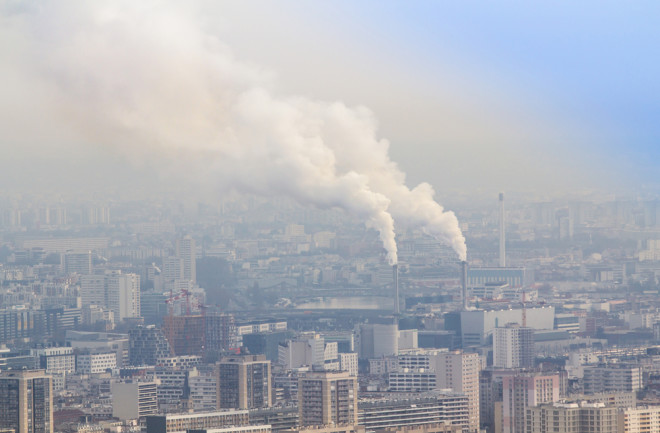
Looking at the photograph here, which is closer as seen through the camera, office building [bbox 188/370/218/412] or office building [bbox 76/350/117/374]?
office building [bbox 188/370/218/412]

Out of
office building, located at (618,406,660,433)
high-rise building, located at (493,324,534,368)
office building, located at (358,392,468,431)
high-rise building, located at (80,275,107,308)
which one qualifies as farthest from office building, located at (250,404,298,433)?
high-rise building, located at (80,275,107,308)

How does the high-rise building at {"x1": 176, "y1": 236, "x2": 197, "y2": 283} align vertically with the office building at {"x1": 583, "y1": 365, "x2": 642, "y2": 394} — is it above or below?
above

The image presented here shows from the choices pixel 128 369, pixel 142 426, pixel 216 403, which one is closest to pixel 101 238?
pixel 128 369

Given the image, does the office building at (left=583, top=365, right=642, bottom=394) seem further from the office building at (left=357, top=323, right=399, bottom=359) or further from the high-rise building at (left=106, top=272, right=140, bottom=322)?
the high-rise building at (left=106, top=272, right=140, bottom=322)

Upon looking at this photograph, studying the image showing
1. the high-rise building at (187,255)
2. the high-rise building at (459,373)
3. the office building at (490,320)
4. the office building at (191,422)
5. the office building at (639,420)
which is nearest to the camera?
the office building at (639,420)

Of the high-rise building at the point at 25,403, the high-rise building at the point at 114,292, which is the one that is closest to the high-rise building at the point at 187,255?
the high-rise building at the point at 114,292

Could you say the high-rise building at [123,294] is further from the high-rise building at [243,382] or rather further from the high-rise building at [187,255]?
the high-rise building at [243,382]
